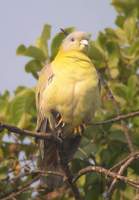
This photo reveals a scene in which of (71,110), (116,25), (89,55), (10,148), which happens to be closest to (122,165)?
(71,110)

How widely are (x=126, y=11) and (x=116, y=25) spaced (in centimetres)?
15

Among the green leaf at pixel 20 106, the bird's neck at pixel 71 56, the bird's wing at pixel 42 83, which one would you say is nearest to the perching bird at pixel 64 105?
the bird's wing at pixel 42 83

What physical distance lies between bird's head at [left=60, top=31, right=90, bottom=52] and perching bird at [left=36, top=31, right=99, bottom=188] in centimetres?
43

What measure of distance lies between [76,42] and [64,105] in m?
0.84

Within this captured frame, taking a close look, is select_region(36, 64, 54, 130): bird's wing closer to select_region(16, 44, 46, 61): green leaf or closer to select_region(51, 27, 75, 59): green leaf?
select_region(16, 44, 46, 61): green leaf

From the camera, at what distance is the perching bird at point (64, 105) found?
418cm

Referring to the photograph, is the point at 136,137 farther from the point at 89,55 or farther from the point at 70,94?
the point at 89,55

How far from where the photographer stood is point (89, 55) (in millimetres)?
5023

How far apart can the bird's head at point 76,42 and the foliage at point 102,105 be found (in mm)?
96

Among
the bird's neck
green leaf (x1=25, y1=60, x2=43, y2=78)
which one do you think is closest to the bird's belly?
the bird's neck

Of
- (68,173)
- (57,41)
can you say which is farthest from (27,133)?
(57,41)

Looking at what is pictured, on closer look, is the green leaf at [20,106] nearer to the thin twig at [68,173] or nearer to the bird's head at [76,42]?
the bird's head at [76,42]

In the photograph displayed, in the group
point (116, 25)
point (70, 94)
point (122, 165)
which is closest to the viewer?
point (122, 165)

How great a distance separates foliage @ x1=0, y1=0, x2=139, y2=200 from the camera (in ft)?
14.5
